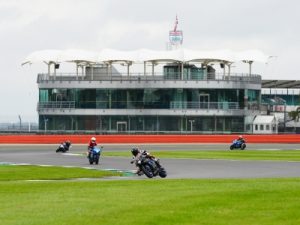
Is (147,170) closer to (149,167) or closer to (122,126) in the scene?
(149,167)

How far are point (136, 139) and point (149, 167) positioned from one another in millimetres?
52334

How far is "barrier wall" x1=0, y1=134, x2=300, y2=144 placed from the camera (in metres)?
82.6

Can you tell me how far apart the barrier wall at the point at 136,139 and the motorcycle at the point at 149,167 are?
162 feet

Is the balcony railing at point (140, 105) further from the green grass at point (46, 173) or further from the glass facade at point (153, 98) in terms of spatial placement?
the green grass at point (46, 173)

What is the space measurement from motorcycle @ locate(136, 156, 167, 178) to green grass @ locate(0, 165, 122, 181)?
2115mm

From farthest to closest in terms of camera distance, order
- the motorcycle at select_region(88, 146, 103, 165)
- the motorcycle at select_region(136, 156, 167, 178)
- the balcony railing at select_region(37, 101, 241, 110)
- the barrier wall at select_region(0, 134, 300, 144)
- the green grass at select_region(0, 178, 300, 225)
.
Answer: the balcony railing at select_region(37, 101, 241, 110) → the barrier wall at select_region(0, 134, 300, 144) → the motorcycle at select_region(88, 146, 103, 165) → the motorcycle at select_region(136, 156, 167, 178) → the green grass at select_region(0, 178, 300, 225)

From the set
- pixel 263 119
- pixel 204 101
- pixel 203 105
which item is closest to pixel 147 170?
pixel 203 105

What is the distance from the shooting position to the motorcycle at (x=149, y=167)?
34.4m

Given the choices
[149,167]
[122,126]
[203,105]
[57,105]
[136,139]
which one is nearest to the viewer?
[149,167]

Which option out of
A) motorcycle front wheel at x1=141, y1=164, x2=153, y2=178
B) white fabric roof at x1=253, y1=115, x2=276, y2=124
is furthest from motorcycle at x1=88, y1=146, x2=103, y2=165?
white fabric roof at x1=253, y1=115, x2=276, y2=124

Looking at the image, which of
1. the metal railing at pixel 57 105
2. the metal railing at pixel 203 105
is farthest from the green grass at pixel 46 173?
the metal railing at pixel 57 105

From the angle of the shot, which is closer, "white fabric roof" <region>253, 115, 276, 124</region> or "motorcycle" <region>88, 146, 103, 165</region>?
"motorcycle" <region>88, 146, 103, 165</region>

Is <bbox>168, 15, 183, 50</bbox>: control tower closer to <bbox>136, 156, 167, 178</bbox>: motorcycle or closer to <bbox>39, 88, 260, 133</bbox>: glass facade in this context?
<bbox>39, 88, 260, 133</bbox>: glass facade

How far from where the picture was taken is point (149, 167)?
113 ft
